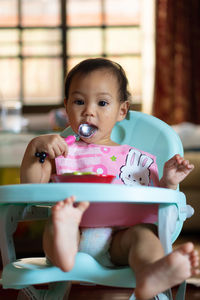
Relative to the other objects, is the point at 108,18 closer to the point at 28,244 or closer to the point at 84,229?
the point at 28,244

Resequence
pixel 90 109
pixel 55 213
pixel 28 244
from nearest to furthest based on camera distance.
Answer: pixel 55 213 → pixel 90 109 → pixel 28 244

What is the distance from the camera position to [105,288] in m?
1.81

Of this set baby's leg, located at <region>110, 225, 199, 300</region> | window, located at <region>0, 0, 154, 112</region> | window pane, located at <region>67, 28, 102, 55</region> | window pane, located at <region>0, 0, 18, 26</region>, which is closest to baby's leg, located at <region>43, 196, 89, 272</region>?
baby's leg, located at <region>110, 225, 199, 300</region>

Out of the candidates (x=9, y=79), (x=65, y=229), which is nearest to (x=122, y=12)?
(x=9, y=79)

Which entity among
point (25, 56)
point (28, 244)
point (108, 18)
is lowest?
point (28, 244)

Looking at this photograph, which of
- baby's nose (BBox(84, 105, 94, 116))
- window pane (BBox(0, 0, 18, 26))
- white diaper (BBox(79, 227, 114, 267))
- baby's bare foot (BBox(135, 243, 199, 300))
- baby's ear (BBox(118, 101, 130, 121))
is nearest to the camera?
baby's bare foot (BBox(135, 243, 199, 300))

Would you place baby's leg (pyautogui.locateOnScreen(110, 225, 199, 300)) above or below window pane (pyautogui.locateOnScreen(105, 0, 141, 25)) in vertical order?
below

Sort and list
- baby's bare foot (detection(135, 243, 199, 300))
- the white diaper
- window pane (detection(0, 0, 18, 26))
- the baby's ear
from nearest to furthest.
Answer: baby's bare foot (detection(135, 243, 199, 300))
the white diaper
the baby's ear
window pane (detection(0, 0, 18, 26))

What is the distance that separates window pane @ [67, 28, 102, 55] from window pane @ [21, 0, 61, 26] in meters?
0.19

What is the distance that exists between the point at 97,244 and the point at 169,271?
8.7 inches

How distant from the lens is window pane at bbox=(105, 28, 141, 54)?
4664 mm

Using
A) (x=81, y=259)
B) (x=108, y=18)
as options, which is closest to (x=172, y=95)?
(x=108, y=18)

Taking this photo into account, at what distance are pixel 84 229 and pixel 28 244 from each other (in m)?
1.19

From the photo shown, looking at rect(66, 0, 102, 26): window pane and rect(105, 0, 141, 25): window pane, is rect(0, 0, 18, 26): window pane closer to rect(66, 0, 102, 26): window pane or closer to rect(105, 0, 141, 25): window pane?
rect(66, 0, 102, 26): window pane
